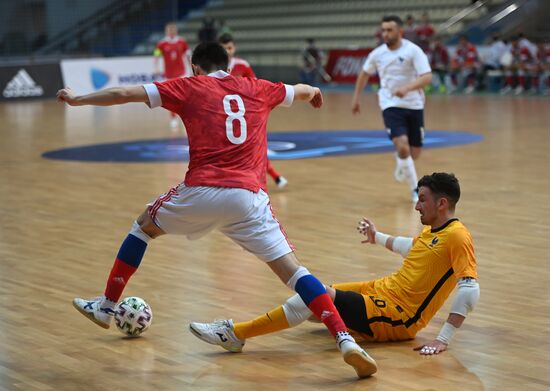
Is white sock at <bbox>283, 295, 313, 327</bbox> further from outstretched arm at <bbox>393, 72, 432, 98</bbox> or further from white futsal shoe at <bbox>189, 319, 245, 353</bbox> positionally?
outstretched arm at <bbox>393, 72, 432, 98</bbox>

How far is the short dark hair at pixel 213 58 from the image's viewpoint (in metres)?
4.97

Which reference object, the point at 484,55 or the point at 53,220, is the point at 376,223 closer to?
the point at 53,220

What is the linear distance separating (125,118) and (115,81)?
503 centimetres

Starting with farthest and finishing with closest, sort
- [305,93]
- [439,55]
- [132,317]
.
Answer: [439,55] < [132,317] < [305,93]

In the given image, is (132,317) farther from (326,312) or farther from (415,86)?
(415,86)

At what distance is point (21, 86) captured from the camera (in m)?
24.8

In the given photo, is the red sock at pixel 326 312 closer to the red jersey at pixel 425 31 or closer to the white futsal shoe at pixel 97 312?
the white futsal shoe at pixel 97 312

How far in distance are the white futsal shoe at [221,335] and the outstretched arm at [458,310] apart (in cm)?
92

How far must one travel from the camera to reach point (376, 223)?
870cm

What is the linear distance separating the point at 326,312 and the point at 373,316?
435mm

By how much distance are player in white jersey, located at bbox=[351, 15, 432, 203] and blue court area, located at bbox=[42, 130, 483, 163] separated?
343 centimetres

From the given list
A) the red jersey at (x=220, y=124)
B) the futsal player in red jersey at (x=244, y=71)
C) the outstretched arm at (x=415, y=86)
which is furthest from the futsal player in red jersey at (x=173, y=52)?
the red jersey at (x=220, y=124)

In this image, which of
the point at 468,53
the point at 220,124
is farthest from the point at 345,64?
the point at 220,124

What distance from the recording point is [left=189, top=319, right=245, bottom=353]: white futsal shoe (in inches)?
198
